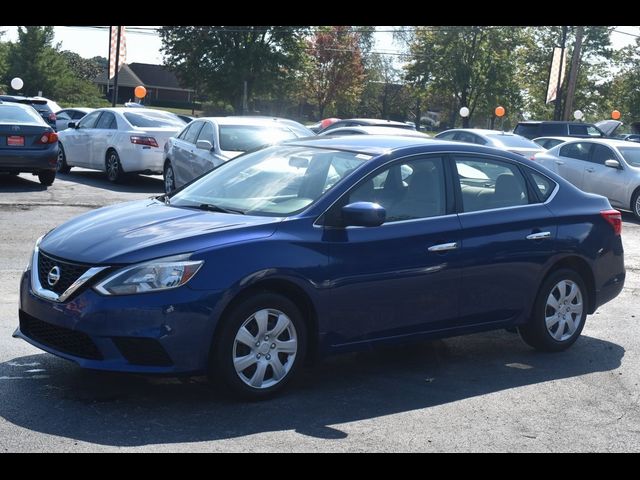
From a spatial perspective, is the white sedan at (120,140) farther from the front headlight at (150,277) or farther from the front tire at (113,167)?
the front headlight at (150,277)

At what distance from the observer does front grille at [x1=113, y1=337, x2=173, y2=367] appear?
550 centimetres

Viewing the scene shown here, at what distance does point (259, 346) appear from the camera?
5832mm

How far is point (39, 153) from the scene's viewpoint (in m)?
16.9

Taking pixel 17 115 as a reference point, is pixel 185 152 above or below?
below

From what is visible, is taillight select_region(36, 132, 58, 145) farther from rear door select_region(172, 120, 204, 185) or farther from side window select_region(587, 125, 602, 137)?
side window select_region(587, 125, 602, 137)

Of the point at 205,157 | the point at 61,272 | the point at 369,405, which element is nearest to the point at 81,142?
the point at 205,157

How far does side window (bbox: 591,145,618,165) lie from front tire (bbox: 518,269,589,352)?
12014mm

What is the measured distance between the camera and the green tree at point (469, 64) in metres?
57.0

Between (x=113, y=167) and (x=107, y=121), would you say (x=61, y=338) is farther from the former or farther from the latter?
(x=107, y=121)

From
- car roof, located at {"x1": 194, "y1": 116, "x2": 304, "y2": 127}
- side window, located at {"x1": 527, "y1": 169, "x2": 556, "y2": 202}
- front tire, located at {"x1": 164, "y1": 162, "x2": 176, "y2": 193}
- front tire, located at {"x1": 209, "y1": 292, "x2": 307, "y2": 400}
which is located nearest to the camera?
front tire, located at {"x1": 209, "y1": 292, "x2": 307, "y2": 400}

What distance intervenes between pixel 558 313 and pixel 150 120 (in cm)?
1337

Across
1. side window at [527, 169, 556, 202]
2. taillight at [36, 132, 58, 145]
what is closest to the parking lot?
side window at [527, 169, 556, 202]

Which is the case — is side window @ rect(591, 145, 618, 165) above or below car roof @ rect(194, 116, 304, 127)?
below
